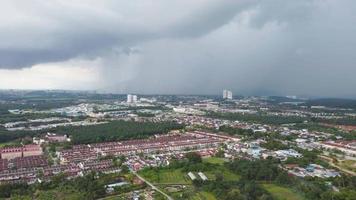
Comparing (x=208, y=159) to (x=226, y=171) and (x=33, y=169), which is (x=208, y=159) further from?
(x=33, y=169)

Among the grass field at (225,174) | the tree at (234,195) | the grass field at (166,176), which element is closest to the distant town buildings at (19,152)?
the grass field at (166,176)

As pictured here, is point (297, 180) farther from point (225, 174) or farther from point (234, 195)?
point (234, 195)

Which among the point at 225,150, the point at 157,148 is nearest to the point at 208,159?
the point at 225,150

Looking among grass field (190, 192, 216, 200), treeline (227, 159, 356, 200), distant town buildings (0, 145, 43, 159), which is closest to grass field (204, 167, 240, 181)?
treeline (227, 159, 356, 200)

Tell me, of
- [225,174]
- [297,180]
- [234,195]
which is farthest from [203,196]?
[297,180]

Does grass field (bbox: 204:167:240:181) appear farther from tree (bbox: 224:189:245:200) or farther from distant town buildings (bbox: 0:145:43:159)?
distant town buildings (bbox: 0:145:43:159)

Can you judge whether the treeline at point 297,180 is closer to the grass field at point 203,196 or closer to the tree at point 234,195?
the grass field at point 203,196
